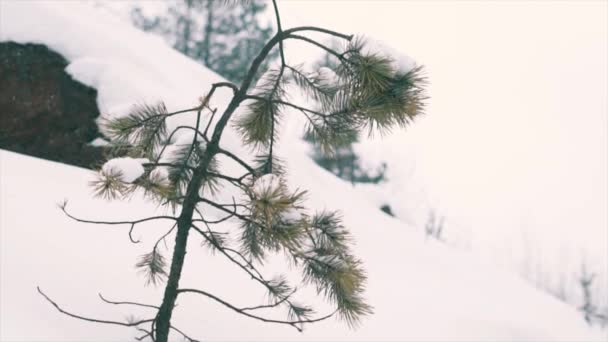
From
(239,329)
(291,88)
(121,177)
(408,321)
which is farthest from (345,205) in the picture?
(121,177)

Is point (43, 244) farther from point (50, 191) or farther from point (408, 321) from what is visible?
point (408, 321)

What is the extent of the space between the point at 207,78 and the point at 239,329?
8.75 m

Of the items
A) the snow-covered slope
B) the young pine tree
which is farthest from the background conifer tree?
the young pine tree

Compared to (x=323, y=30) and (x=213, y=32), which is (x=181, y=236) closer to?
(x=323, y=30)

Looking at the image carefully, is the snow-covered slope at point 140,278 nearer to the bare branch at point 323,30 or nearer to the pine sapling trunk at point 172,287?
the pine sapling trunk at point 172,287

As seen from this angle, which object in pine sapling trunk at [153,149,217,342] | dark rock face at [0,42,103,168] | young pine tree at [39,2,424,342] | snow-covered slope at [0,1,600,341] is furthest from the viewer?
dark rock face at [0,42,103,168]

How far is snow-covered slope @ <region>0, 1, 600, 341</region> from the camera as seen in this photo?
278 centimetres

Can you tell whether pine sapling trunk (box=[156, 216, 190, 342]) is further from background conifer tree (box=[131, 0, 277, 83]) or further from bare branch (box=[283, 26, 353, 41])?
background conifer tree (box=[131, 0, 277, 83])

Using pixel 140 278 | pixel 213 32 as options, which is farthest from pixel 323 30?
pixel 213 32

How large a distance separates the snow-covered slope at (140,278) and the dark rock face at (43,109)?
20 cm

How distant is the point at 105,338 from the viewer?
97.0 inches

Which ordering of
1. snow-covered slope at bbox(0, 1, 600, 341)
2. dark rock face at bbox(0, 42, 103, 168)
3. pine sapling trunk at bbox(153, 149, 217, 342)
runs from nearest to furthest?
pine sapling trunk at bbox(153, 149, 217, 342)
snow-covered slope at bbox(0, 1, 600, 341)
dark rock face at bbox(0, 42, 103, 168)

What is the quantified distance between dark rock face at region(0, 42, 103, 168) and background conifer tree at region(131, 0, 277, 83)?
1395 cm

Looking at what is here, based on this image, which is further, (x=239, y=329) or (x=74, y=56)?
(x=74, y=56)
